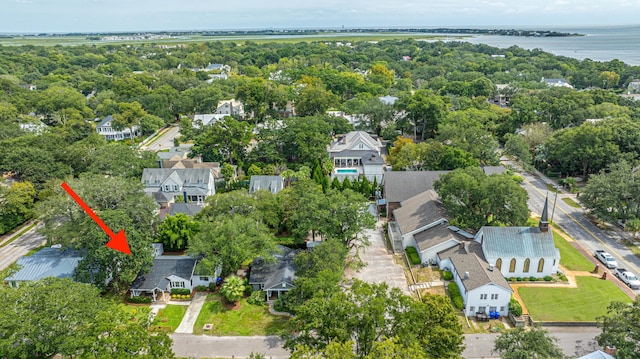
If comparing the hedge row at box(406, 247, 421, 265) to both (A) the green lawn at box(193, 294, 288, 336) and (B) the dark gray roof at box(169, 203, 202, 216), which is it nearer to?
(A) the green lawn at box(193, 294, 288, 336)

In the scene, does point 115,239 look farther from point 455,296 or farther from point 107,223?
point 455,296

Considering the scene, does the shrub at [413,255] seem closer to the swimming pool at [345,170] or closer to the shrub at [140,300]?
the swimming pool at [345,170]

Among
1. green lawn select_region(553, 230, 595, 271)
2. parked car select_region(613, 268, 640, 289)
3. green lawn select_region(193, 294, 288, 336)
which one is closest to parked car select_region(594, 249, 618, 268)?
parked car select_region(613, 268, 640, 289)

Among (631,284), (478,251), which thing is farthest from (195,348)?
(631,284)

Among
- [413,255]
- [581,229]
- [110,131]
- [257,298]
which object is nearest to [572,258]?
→ [581,229]

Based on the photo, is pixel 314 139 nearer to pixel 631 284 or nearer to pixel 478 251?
pixel 478 251

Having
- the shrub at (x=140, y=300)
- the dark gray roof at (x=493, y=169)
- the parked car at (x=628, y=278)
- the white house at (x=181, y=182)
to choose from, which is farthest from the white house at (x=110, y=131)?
the parked car at (x=628, y=278)

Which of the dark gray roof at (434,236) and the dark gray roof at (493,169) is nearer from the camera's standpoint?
the dark gray roof at (434,236)
